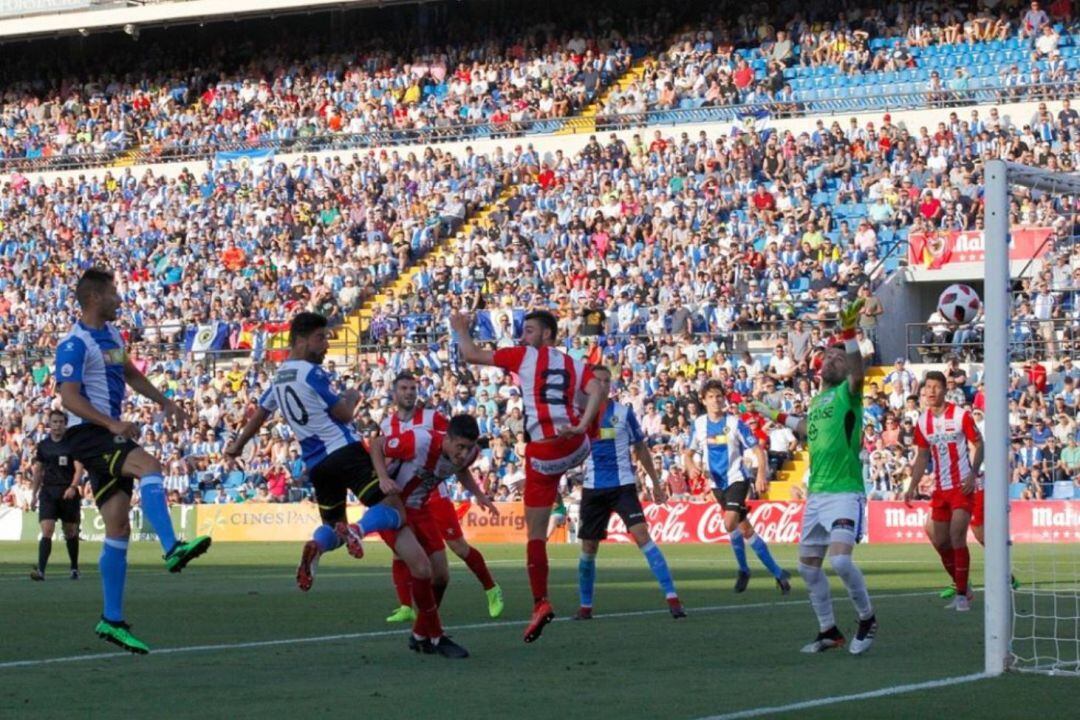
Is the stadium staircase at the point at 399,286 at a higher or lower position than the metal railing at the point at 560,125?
lower

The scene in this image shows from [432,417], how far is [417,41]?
3933 cm

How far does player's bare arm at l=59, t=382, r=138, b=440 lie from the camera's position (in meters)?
11.8

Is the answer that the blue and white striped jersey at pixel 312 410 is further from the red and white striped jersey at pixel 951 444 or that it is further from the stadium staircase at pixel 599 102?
the stadium staircase at pixel 599 102

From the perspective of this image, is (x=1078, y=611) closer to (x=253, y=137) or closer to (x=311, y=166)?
(x=311, y=166)

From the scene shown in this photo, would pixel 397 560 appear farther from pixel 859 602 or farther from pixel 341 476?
pixel 859 602

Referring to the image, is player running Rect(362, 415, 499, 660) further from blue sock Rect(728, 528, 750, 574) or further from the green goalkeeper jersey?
blue sock Rect(728, 528, 750, 574)

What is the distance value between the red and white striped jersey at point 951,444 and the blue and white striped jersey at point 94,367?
304 inches

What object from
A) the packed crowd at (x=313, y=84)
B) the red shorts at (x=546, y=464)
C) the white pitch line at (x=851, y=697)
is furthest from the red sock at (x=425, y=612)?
the packed crowd at (x=313, y=84)

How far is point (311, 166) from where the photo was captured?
48969 mm

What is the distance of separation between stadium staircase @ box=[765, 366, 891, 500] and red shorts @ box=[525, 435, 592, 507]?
63.6 feet

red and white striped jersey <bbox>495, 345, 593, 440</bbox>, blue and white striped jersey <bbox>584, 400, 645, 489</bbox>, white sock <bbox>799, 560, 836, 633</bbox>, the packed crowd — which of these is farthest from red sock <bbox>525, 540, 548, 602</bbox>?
the packed crowd

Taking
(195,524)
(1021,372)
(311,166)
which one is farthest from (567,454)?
(311,166)

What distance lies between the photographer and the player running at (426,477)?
39.2 feet

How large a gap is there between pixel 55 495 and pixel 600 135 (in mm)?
24670
